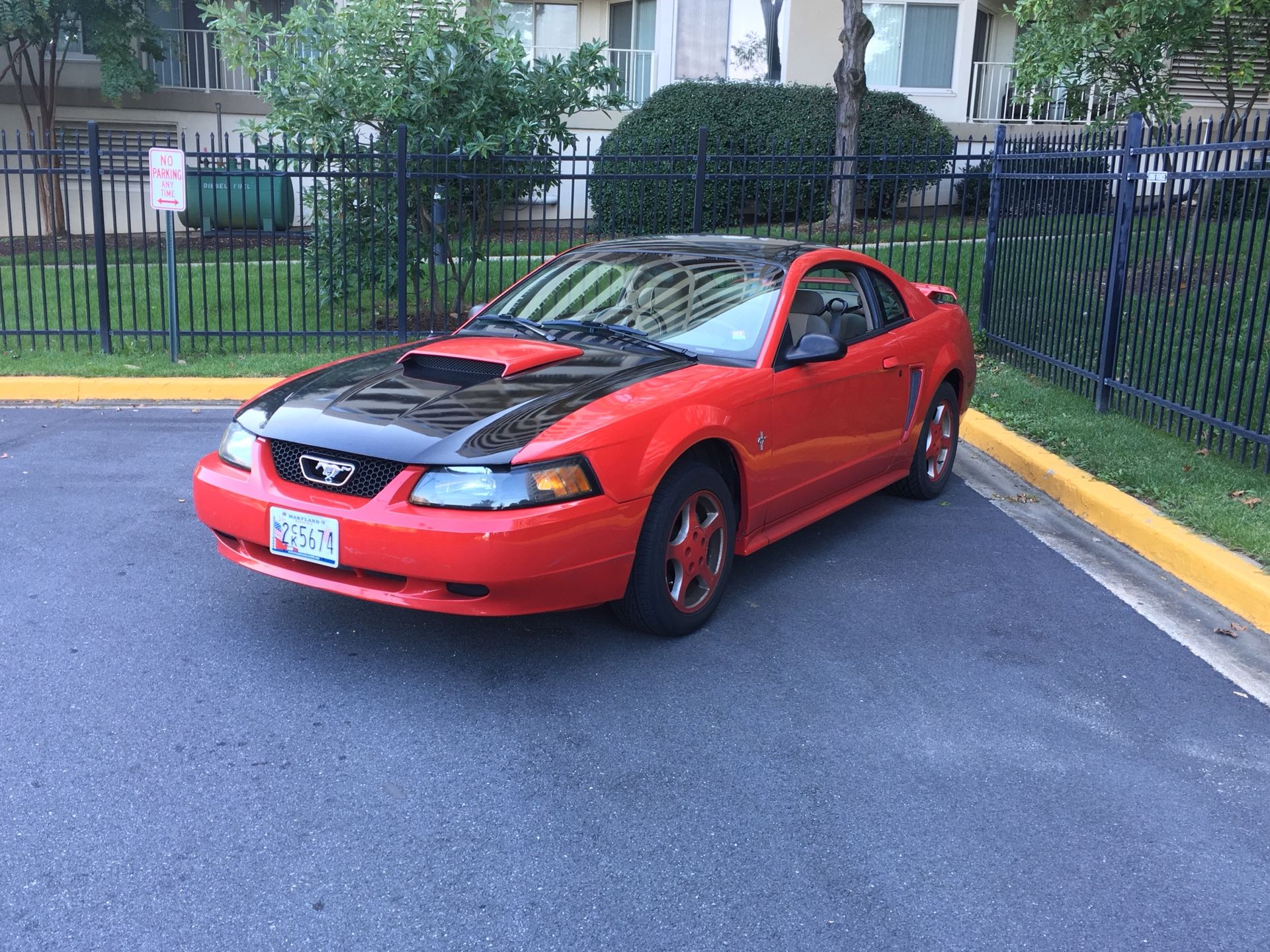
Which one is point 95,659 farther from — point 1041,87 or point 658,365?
point 1041,87

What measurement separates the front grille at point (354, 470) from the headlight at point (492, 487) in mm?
149

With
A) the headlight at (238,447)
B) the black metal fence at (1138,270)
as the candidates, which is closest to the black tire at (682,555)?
the headlight at (238,447)

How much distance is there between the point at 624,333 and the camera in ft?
17.3

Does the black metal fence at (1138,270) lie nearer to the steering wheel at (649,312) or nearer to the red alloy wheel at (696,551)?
the steering wheel at (649,312)

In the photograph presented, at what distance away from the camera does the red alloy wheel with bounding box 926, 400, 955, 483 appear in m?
6.74

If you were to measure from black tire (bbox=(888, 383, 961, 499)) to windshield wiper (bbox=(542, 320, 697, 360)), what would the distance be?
200 cm

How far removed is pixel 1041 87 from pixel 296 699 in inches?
495

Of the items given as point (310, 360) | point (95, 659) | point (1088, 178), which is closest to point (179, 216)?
point (310, 360)

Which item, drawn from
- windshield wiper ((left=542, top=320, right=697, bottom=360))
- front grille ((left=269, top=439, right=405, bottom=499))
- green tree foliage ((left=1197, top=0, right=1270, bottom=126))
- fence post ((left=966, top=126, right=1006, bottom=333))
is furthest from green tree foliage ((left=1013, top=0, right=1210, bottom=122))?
front grille ((left=269, top=439, right=405, bottom=499))

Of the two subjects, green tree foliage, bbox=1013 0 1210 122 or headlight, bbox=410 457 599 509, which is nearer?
headlight, bbox=410 457 599 509

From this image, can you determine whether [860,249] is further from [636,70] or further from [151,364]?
[636,70]

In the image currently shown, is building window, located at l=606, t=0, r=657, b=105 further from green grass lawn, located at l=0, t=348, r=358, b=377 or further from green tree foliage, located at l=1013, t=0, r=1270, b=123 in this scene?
green grass lawn, located at l=0, t=348, r=358, b=377

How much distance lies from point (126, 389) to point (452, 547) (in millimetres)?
6666

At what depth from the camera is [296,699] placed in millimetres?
4059
